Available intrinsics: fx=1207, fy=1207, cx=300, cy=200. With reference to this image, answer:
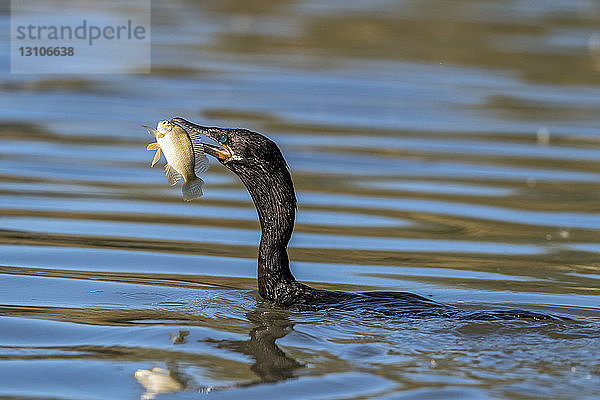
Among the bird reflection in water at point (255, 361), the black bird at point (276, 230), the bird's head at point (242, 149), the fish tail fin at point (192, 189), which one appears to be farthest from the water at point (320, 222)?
the bird's head at point (242, 149)

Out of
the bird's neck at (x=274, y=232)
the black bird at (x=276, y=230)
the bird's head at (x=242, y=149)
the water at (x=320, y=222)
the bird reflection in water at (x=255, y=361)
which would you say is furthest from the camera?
the bird's neck at (x=274, y=232)

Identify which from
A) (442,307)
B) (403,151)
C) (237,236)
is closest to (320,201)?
(237,236)

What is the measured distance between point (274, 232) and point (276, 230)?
0.06 feet

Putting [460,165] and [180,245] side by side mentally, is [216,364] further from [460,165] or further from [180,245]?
[460,165]

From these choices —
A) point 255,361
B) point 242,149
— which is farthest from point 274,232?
point 255,361

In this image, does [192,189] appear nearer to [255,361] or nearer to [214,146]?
[214,146]

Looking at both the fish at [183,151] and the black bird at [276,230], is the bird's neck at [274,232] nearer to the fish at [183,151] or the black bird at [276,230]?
the black bird at [276,230]

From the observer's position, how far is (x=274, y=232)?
738 cm

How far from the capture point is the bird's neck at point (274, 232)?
7293 millimetres

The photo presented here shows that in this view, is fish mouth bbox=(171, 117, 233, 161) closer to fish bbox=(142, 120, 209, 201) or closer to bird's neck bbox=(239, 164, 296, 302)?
fish bbox=(142, 120, 209, 201)

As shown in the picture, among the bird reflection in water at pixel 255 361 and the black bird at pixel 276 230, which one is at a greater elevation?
the black bird at pixel 276 230

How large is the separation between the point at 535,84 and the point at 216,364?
1258cm

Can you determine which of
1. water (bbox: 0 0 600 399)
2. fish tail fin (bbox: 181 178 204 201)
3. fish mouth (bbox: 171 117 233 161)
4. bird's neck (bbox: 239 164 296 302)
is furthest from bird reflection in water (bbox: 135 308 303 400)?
fish mouth (bbox: 171 117 233 161)

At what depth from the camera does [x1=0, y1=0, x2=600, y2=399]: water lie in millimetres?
6008
